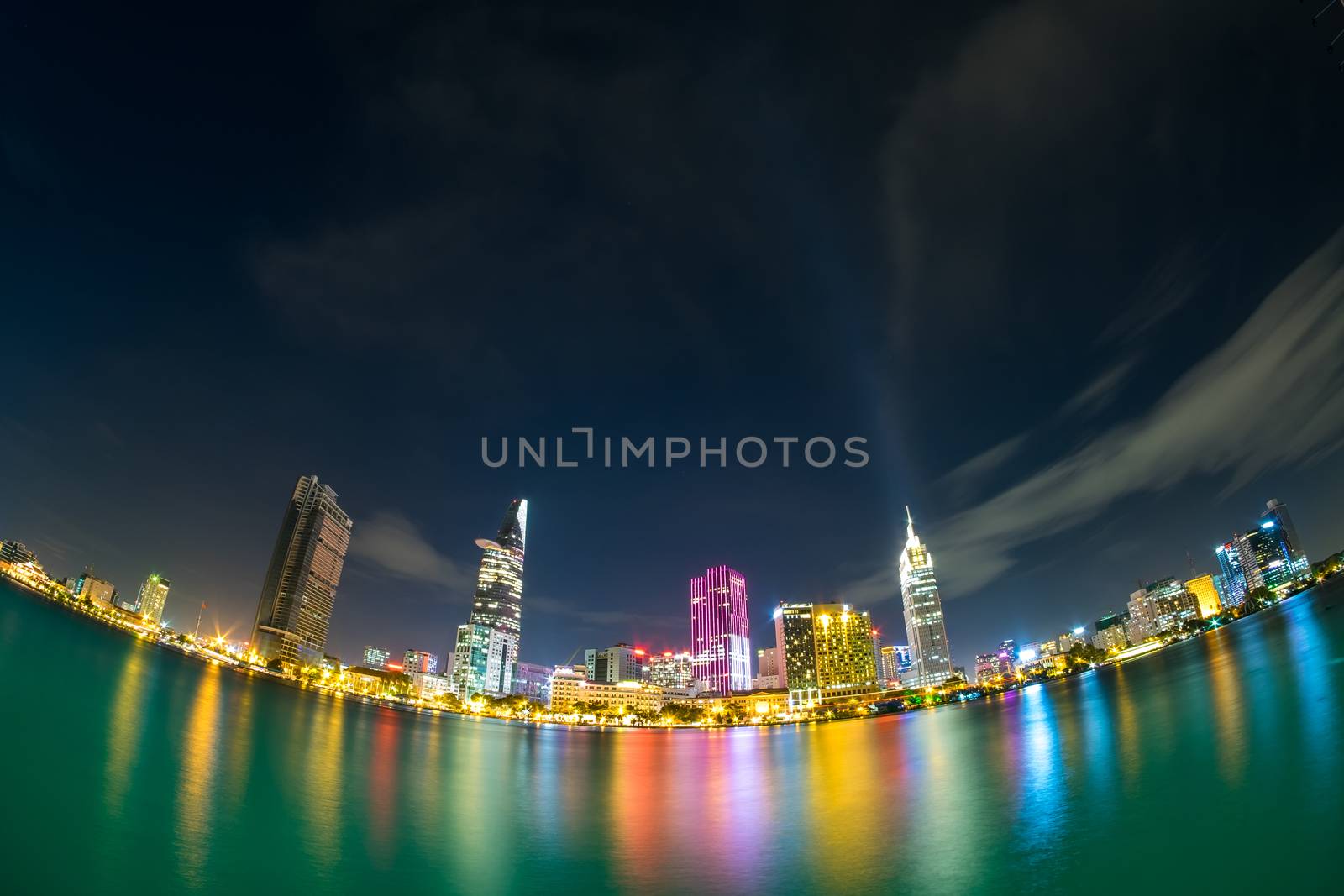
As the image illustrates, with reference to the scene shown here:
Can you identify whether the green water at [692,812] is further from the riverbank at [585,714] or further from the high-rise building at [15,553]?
the high-rise building at [15,553]

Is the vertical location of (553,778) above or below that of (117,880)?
below

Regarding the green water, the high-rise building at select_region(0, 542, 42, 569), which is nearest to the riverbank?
the high-rise building at select_region(0, 542, 42, 569)

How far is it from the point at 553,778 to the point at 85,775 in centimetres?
2466

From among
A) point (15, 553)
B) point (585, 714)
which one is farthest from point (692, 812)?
point (15, 553)

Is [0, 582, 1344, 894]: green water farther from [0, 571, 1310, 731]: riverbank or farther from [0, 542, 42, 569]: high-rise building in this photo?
[0, 542, 42, 569]: high-rise building

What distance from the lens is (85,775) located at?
68.9ft

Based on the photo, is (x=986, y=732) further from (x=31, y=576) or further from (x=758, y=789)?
(x=31, y=576)

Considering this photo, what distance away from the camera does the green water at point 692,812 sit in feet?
47.5

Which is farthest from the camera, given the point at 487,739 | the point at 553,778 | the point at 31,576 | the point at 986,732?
the point at 31,576

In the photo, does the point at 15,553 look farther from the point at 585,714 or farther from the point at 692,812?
the point at 692,812

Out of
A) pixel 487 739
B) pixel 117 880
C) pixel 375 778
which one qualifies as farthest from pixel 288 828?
pixel 487 739

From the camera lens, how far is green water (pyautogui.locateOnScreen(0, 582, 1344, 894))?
47.5 ft

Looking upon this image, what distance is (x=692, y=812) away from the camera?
2586 centimetres

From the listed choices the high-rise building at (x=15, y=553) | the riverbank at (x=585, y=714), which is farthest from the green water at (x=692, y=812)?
the high-rise building at (x=15, y=553)
